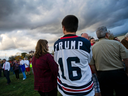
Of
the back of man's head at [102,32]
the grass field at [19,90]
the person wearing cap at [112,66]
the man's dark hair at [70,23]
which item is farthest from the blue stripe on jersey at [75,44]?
the grass field at [19,90]

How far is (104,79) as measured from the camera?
1.99 m

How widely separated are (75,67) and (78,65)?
53 millimetres

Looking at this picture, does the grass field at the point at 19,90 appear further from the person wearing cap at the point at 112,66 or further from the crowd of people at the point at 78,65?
the person wearing cap at the point at 112,66

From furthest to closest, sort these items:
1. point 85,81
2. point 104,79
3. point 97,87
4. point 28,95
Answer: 1. point 28,95
2. point 97,87
3. point 104,79
4. point 85,81

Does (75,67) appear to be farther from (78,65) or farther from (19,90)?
(19,90)

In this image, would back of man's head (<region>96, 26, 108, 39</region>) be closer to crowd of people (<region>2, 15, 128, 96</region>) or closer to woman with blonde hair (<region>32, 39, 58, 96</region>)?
crowd of people (<region>2, 15, 128, 96</region>)

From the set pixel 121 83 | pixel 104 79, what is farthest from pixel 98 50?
pixel 121 83

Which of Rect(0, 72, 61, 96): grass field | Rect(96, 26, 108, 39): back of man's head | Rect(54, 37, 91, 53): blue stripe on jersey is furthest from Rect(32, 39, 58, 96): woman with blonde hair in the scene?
Rect(0, 72, 61, 96): grass field

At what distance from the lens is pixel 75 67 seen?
120 centimetres

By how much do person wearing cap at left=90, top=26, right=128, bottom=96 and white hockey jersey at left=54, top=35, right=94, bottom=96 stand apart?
3.08ft

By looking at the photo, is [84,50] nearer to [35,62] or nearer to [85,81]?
[85,81]

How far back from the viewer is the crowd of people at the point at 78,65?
1203 mm

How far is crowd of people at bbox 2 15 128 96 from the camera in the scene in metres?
1.20

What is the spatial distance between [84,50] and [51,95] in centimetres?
159
